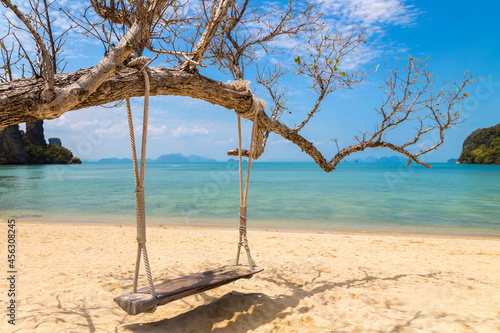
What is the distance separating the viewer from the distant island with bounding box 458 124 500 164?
57.6 meters

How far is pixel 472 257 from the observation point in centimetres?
596

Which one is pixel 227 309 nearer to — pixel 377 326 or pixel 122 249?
pixel 377 326

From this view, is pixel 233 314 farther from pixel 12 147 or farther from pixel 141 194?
pixel 12 147

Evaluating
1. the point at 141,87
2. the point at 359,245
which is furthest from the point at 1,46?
the point at 359,245

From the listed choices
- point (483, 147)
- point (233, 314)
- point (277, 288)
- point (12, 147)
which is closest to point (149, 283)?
point (233, 314)

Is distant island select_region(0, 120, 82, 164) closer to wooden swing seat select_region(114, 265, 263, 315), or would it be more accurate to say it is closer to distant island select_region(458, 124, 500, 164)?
wooden swing seat select_region(114, 265, 263, 315)

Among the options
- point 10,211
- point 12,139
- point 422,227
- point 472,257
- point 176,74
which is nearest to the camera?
point 176,74

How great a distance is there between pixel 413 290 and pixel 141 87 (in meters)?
3.78

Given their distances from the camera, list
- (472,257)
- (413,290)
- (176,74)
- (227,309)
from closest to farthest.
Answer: (176,74) < (227,309) < (413,290) < (472,257)

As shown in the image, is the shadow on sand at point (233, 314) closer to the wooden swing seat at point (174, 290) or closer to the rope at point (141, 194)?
the wooden swing seat at point (174, 290)

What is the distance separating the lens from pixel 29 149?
63.4m

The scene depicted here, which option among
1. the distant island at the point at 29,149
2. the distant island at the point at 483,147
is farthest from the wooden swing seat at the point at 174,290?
the distant island at the point at 483,147

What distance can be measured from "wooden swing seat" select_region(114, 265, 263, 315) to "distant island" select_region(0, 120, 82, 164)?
55.5 meters

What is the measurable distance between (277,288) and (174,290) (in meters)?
1.79
